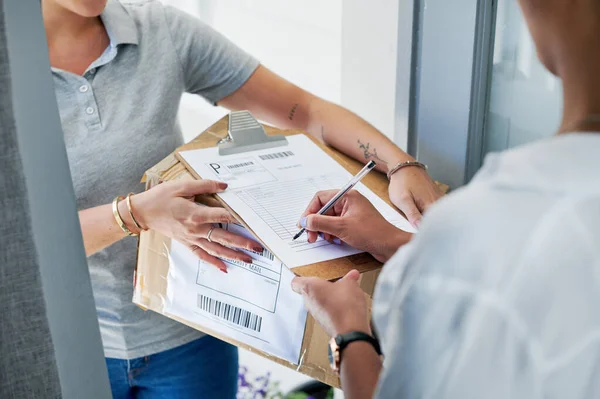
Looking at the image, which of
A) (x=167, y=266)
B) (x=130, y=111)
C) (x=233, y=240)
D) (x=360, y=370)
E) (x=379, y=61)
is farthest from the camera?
(x=379, y=61)

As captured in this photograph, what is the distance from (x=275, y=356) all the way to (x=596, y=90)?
20.8 inches

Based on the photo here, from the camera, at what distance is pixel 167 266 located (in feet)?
3.12

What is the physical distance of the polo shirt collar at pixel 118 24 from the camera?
1059 millimetres

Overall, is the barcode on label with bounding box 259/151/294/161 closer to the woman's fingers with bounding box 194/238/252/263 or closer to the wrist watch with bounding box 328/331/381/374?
the woman's fingers with bounding box 194/238/252/263

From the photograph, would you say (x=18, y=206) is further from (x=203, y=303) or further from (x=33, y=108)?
(x=203, y=303)

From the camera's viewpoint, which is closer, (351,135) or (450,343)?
(450,343)

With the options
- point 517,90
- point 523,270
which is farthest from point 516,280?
point 517,90

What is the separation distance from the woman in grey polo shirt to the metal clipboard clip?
122mm

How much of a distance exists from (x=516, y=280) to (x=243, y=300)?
1.71 ft

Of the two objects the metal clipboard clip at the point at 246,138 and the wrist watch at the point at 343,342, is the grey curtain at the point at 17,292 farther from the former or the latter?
the metal clipboard clip at the point at 246,138

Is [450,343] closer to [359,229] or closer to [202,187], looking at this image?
[359,229]

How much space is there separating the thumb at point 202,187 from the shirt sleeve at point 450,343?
1.43 feet

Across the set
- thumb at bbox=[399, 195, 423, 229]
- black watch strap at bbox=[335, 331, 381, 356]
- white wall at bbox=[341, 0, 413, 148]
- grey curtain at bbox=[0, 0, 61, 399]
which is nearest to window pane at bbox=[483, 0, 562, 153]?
white wall at bbox=[341, 0, 413, 148]

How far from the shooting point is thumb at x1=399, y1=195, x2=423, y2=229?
0.84m
